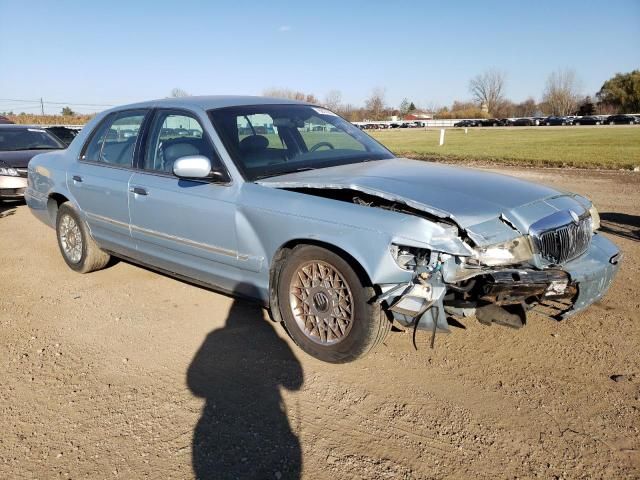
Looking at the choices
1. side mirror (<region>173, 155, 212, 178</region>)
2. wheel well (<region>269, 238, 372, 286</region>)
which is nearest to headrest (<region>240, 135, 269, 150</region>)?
side mirror (<region>173, 155, 212, 178</region>)

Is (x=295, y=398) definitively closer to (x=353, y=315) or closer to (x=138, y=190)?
(x=353, y=315)

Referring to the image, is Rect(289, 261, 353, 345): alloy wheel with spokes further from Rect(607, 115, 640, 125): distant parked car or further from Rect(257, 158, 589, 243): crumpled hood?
Rect(607, 115, 640, 125): distant parked car

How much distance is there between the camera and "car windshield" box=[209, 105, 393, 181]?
4.08 metres

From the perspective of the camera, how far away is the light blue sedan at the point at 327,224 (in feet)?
10.2

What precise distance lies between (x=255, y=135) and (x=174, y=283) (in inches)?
75.2

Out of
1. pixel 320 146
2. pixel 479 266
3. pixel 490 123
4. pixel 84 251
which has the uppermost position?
pixel 490 123

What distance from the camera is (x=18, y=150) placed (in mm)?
10586

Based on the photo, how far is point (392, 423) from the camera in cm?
291

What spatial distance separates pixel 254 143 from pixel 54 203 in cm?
299

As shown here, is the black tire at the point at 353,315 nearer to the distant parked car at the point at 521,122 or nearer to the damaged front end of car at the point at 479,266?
the damaged front end of car at the point at 479,266

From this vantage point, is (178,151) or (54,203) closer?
(178,151)

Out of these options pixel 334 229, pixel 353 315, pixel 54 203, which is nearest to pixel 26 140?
pixel 54 203

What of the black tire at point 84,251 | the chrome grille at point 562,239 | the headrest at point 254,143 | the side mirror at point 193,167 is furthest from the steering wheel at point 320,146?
the black tire at point 84,251

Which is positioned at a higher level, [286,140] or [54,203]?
[286,140]
